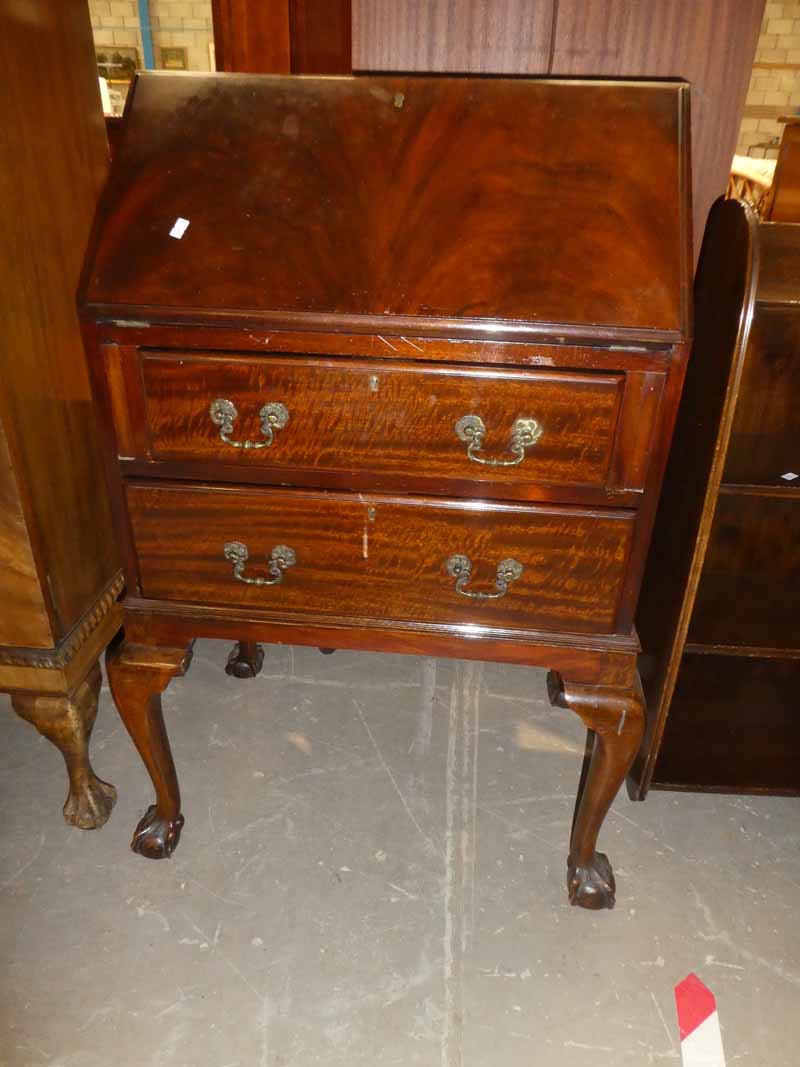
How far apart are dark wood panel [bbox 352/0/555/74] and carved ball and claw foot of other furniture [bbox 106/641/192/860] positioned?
133 cm

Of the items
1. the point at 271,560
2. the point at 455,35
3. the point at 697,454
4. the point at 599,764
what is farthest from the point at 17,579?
the point at 455,35

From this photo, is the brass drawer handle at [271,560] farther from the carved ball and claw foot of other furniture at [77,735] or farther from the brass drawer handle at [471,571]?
the carved ball and claw foot of other furniture at [77,735]

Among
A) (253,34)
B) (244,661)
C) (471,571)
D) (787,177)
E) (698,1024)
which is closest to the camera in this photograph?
(471,571)

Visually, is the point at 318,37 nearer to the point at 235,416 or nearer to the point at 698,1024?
the point at 235,416

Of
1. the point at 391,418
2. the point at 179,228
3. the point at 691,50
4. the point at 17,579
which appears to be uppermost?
the point at 691,50

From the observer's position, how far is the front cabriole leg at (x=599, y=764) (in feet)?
4.20

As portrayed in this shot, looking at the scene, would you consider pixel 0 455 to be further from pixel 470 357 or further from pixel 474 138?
pixel 474 138

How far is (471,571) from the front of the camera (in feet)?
3.98

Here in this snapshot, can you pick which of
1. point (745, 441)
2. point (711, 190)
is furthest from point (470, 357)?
point (711, 190)

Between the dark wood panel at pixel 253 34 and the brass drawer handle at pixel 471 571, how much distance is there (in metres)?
1.48

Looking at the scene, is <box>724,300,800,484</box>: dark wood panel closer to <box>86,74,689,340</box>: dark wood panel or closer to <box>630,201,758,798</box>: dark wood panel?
<box>630,201,758,798</box>: dark wood panel

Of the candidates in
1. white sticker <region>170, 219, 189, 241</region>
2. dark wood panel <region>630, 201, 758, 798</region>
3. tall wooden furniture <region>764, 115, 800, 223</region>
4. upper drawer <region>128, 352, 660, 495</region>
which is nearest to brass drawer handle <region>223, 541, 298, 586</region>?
upper drawer <region>128, 352, 660, 495</region>

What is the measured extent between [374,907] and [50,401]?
1152 mm

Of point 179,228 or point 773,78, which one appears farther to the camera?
point 773,78
